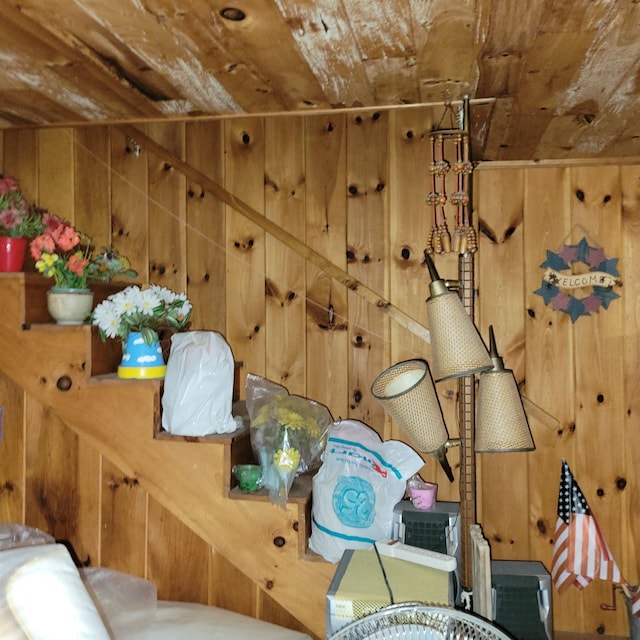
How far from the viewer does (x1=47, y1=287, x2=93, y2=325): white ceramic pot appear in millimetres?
2033

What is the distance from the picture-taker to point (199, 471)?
75.5 inches

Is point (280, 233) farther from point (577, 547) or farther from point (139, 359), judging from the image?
point (577, 547)

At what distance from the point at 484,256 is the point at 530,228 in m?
0.20

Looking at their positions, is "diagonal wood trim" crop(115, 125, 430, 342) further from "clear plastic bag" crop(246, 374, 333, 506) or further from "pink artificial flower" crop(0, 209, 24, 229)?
"pink artificial flower" crop(0, 209, 24, 229)

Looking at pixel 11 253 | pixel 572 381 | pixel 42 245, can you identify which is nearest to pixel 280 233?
pixel 42 245

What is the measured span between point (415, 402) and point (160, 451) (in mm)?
853

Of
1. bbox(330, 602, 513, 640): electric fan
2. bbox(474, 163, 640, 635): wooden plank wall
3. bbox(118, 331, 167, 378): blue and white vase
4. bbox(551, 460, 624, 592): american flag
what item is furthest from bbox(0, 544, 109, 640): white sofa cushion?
bbox(551, 460, 624, 592): american flag

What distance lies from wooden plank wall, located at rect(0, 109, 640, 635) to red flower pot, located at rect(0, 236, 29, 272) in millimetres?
636

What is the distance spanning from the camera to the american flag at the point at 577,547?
210 cm

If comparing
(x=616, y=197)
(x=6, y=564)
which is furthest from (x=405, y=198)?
(x=6, y=564)

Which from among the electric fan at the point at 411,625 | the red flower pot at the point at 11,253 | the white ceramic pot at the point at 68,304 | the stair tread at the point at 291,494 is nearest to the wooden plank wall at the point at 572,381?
the stair tread at the point at 291,494

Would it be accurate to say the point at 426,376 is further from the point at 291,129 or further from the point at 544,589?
the point at 291,129

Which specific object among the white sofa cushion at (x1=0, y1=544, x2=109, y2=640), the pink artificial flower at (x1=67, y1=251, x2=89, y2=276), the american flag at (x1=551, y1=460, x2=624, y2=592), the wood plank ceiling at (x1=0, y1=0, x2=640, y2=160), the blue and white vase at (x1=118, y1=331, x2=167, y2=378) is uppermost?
the wood plank ceiling at (x1=0, y1=0, x2=640, y2=160)

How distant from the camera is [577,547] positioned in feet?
7.00
